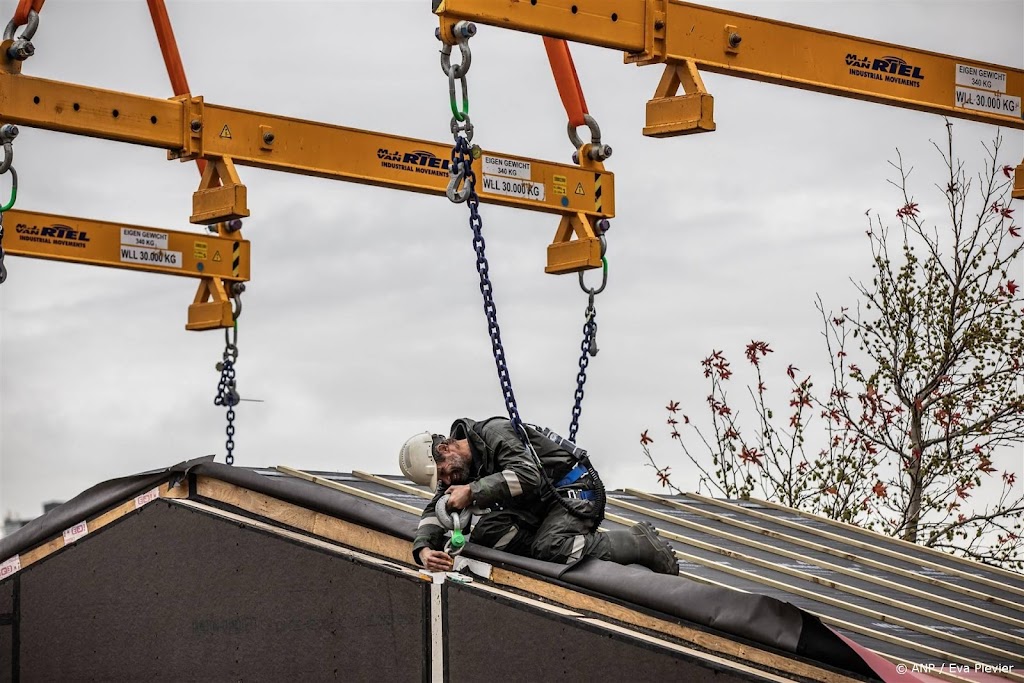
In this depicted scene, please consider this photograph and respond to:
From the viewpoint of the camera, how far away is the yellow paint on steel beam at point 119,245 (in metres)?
14.6

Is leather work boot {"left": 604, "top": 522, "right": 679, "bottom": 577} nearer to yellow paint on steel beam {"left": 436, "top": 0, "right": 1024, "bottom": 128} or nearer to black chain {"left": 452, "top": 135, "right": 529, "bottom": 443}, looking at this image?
black chain {"left": 452, "top": 135, "right": 529, "bottom": 443}

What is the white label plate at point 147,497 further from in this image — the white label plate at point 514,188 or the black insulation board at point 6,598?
the white label plate at point 514,188

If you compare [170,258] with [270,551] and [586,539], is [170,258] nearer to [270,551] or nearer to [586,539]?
[270,551]

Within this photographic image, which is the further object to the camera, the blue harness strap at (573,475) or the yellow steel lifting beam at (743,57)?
the yellow steel lifting beam at (743,57)

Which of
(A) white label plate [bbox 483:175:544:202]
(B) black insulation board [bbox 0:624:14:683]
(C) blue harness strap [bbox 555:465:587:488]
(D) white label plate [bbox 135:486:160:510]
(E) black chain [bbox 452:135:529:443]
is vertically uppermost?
(A) white label plate [bbox 483:175:544:202]

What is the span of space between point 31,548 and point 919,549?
672 cm

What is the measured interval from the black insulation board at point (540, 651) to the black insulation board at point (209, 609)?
0.27 meters

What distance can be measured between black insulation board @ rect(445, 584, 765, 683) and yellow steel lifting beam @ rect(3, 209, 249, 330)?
24.9 ft

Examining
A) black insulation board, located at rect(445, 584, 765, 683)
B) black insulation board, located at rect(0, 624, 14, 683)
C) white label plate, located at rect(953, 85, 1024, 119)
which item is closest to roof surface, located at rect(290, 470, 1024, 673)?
black insulation board, located at rect(445, 584, 765, 683)

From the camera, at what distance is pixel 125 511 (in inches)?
395

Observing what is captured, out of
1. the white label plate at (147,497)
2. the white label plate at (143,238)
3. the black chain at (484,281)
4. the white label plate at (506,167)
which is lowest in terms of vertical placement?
the white label plate at (147,497)

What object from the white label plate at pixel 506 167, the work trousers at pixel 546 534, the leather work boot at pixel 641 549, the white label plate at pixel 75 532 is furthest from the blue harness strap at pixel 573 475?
the white label plate at pixel 506 167

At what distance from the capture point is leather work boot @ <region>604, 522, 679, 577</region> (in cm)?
866

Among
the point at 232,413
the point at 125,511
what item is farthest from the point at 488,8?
the point at 232,413
